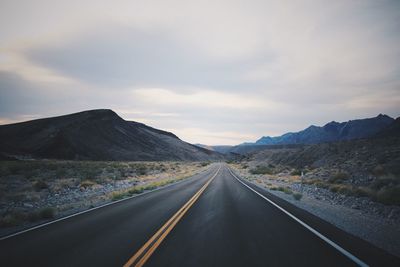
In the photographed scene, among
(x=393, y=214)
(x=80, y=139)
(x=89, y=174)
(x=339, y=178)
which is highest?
(x=80, y=139)

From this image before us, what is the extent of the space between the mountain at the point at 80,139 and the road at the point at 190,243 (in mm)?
73736

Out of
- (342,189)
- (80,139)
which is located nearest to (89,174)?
(342,189)

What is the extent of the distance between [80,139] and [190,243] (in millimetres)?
91136

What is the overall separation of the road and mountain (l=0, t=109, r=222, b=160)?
7374 centimetres

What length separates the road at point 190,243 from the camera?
5.08 meters

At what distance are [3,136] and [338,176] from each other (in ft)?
376

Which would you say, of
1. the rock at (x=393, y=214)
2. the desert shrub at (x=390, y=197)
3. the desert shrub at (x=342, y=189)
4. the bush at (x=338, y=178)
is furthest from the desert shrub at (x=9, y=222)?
the bush at (x=338, y=178)

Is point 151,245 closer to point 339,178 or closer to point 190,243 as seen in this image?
point 190,243

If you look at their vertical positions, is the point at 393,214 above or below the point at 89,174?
below

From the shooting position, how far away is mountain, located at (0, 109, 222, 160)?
7723 centimetres

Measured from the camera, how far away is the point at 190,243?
6188 millimetres

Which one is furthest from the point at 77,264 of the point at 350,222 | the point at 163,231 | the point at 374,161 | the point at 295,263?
the point at 374,161

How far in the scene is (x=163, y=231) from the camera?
23.9 ft

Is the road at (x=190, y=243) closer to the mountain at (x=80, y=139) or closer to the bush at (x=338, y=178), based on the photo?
the bush at (x=338, y=178)
